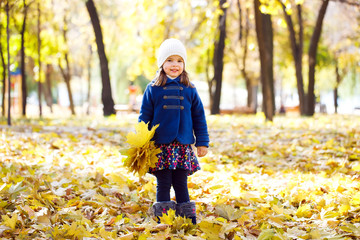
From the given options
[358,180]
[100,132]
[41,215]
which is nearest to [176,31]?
[100,132]

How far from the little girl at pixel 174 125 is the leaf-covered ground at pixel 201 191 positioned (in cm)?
25

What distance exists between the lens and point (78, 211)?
315cm

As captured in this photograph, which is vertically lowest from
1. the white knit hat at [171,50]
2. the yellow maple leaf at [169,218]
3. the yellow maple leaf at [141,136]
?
the yellow maple leaf at [169,218]

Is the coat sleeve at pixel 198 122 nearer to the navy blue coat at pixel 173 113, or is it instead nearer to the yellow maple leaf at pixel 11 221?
the navy blue coat at pixel 173 113

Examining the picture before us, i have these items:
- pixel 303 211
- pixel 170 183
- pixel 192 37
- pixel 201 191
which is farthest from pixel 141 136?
pixel 192 37

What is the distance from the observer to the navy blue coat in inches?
118

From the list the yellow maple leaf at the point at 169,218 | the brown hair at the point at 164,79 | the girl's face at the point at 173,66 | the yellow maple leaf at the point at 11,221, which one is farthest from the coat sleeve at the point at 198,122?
the yellow maple leaf at the point at 11,221

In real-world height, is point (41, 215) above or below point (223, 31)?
Answer: below

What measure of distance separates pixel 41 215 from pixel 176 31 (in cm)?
1171

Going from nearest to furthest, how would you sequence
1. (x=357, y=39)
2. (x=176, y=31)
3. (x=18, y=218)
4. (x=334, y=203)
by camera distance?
(x=18, y=218) → (x=334, y=203) → (x=176, y=31) → (x=357, y=39)

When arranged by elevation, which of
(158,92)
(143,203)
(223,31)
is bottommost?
Result: (143,203)

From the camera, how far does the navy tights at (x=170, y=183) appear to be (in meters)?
3.05

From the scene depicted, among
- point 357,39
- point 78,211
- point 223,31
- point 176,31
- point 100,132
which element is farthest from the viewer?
point 357,39

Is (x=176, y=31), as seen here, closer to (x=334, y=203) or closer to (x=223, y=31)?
(x=223, y=31)
